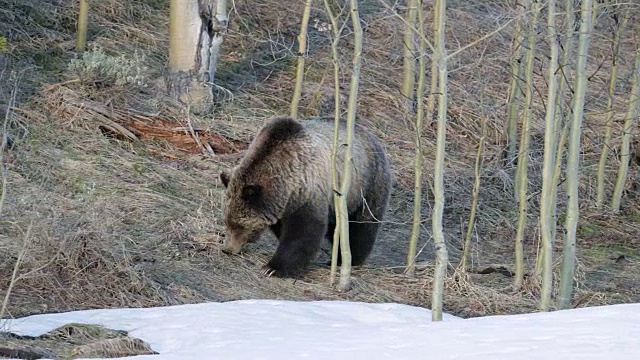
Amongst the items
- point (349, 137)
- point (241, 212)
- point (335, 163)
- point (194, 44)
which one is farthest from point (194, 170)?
point (349, 137)

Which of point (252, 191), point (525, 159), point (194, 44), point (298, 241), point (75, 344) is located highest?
point (194, 44)

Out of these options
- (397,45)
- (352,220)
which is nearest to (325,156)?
(352,220)

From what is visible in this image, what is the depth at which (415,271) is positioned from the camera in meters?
11.6

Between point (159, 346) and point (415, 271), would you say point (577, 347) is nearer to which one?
point (159, 346)

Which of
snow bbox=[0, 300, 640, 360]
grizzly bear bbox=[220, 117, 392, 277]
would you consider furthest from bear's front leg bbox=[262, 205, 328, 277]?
snow bbox=[0, 300, 640, 360]

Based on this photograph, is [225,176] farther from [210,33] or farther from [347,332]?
[210,33]

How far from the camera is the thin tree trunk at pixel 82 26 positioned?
14.7 metres

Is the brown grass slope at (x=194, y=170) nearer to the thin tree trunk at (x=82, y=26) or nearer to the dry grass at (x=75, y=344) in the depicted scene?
the thin tree trunk at (x=82, y=26)

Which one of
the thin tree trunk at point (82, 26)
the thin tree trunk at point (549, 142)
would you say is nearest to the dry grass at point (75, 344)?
the thin tree trunk at point (549, 142)

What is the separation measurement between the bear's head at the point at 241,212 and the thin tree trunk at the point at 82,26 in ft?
14.7

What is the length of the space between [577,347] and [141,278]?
4.23m

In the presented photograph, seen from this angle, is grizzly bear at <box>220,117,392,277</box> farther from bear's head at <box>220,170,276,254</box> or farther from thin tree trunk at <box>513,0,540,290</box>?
thin tree trunk at <box>513,0,540,290</box>

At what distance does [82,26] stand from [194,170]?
2.85m

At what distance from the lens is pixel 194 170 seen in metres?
Answer: 13.3
